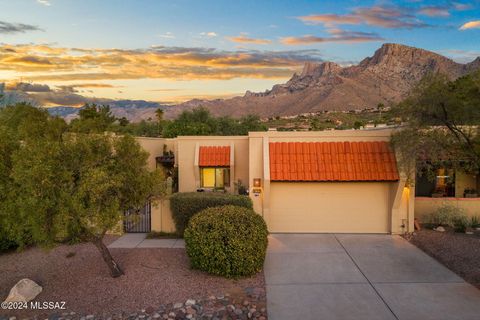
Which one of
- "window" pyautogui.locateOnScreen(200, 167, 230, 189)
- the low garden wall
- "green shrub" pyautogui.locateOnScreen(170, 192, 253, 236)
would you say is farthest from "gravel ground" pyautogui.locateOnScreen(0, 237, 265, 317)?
"window" pyautogui.locateOnScreen(200, 167, 230, 189)

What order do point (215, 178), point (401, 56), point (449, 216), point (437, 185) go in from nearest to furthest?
point (449, 216)
point (215, 178)
point (437, 185)
point (401, 56)

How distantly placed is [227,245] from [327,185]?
6134 mm

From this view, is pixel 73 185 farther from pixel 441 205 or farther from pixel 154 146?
pixel 154 146

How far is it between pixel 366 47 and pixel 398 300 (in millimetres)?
44160

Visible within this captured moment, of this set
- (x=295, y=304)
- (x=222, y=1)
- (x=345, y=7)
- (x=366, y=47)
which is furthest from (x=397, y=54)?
(x=295, y=304)

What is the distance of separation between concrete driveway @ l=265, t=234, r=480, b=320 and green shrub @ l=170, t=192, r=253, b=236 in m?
1.98

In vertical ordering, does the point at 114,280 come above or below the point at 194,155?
below

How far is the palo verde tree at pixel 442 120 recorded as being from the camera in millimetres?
10281

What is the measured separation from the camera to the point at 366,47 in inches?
1866

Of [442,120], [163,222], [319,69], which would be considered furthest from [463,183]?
[319,69]

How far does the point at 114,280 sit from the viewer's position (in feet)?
32.8

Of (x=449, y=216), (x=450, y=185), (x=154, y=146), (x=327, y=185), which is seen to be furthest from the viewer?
(x=154, y=146)

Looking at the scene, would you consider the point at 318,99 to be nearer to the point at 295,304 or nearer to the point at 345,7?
the point at 345,7

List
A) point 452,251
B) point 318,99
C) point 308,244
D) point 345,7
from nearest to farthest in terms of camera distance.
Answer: point 452,251 → point 308,244 → point 345,7 → point 318,99
